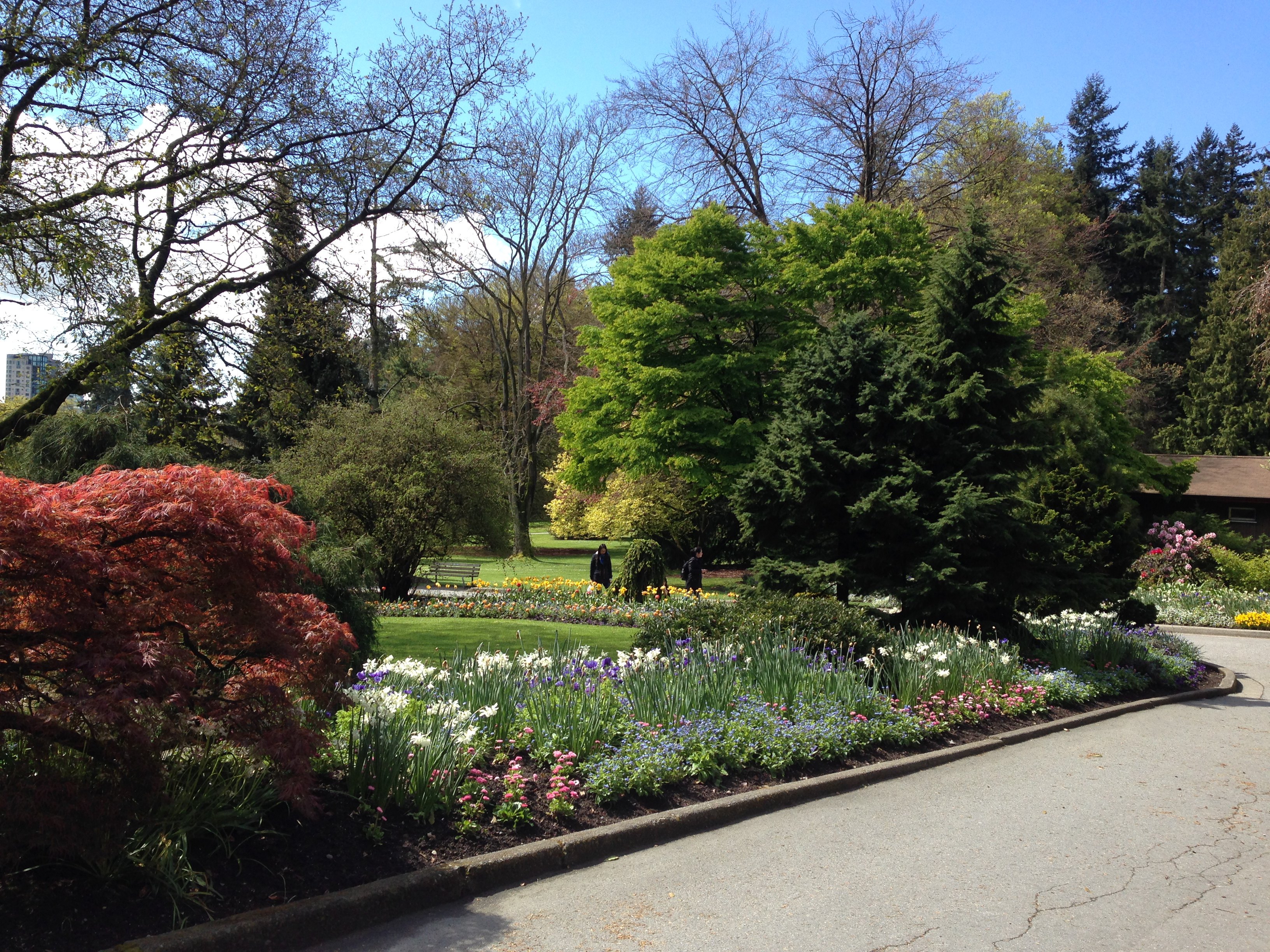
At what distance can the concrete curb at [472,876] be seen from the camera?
3.75 meters

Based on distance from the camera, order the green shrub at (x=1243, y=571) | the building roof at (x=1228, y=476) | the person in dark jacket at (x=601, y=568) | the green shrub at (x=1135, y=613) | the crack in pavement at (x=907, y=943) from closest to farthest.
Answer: the crack in pavement at (x=907, y=943)
the green shrub at (x=1135, y=613)
the person in dark jacket at (x=601, y=568)
the green shrub at (x=1243, y=571)
the building roof at (x=1228, y=476)

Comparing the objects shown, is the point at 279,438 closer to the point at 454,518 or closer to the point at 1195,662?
the point at 454,518

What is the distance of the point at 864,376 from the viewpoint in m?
11.6

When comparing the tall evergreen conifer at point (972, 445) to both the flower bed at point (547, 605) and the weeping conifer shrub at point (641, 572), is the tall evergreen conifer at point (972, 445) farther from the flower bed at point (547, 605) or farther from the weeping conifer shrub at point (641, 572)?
the weeping conifer shrub at point (641, 572)

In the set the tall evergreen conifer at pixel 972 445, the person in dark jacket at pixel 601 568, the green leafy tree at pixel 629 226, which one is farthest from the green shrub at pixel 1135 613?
the green leafy tree at pixel 629 226

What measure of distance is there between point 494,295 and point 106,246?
91.8 feet

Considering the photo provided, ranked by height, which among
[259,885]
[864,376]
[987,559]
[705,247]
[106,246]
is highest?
[705,247]

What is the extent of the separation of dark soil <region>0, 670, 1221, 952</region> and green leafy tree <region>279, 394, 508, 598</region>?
14058 mm

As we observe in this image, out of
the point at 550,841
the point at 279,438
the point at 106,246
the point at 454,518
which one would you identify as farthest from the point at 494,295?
the point at 550,841

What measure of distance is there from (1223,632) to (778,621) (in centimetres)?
1550

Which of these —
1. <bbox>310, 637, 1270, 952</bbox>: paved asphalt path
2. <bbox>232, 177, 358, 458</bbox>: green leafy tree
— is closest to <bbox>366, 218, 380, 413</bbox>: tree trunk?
<bbox>232, 177, 358, 458</bbox>: green leafy tree

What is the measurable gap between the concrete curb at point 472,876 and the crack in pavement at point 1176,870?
191 centimetres

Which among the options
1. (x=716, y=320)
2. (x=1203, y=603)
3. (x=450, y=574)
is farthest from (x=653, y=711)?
(x=450, y=574)

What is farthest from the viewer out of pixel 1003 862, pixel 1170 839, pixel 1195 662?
pixel 1195 662
